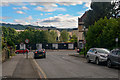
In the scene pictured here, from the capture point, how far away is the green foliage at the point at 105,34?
70.2 ft

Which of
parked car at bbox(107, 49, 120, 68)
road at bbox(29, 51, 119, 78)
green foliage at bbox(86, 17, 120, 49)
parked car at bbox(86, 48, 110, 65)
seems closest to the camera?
road at bbox(29, 51, 119, 78)

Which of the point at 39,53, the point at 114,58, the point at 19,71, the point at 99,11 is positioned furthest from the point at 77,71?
the point at 99,11

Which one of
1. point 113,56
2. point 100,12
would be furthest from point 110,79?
point 100,12

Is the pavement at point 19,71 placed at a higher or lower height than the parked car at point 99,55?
lower

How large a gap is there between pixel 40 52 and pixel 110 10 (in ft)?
55.4

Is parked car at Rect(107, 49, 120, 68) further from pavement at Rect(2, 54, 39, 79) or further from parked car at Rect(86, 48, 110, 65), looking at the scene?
pavement at Rect(2, 54, 39, 79)

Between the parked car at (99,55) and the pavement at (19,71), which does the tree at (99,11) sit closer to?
the parked car at (99,55)

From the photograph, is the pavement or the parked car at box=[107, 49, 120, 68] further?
the parked car at box=[107, 49, 120, 68]

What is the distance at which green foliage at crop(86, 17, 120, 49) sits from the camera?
842 inches

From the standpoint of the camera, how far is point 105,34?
73.9 ft

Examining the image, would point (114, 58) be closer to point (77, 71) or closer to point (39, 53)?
point (77, 71)

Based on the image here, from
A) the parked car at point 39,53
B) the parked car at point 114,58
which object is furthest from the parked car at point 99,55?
the parked car at point 39,53

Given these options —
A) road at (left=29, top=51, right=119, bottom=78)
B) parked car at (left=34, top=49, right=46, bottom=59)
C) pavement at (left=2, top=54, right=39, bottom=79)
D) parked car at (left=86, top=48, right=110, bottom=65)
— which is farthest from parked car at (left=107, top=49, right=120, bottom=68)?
parked car at (left=34, top=49, right=46, bottom=59)

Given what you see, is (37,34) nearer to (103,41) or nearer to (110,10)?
(110,10)
